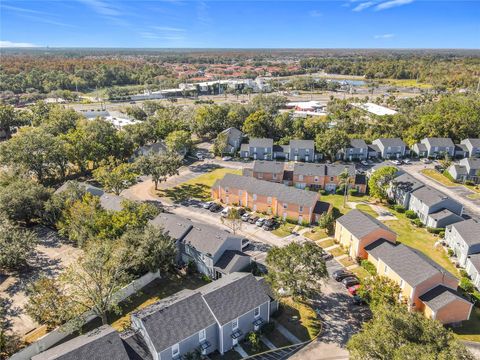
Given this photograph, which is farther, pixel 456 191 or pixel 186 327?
pixel 456 191

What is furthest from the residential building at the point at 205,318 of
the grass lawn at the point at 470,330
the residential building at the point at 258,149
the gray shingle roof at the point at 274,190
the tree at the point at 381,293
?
the residential building at the point at 258,149

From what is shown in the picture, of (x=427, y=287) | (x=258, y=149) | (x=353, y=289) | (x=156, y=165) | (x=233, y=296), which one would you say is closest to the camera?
(x=233, y=296)

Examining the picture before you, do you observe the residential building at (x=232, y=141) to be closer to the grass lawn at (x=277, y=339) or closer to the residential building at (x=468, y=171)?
the residential building at (x=468, y=171)

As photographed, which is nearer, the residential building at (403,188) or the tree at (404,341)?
the tree at (404,341)

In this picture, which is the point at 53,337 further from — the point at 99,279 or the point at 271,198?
the point at 271,198

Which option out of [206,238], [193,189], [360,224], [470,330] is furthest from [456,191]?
[206,238]

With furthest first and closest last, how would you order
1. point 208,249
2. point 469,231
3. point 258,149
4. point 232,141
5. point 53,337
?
1. point 232,141
2. point 258,149
3. point 469,231
4. point 208,249
5. point 53,337

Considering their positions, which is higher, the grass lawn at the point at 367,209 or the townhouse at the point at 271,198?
the townhouse at the point at 271,198
